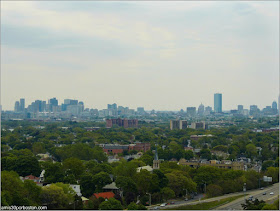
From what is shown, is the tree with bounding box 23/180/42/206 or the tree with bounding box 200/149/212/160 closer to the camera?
the tree with bounding box 23/180/42/206

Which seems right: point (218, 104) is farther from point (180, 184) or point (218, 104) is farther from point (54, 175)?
point (54, 175)

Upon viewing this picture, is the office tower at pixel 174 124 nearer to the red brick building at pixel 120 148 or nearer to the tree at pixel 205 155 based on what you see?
the red brick building at pixel 120 148

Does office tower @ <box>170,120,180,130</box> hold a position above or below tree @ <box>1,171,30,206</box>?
above

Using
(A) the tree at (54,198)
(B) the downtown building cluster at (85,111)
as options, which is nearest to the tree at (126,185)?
(A) the tree at (54,198)

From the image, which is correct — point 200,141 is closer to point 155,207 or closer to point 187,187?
point 187,187

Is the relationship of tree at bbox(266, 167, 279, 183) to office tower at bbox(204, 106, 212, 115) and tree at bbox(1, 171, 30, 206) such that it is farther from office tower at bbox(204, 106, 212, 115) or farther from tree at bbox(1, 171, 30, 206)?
office tower at bbox(204, 106, 212, 115)

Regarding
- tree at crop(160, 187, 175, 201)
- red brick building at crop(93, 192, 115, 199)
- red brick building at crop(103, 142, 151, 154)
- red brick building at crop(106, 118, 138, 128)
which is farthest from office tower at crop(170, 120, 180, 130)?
red brick building at crop(93, 192, 115, 199)
